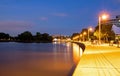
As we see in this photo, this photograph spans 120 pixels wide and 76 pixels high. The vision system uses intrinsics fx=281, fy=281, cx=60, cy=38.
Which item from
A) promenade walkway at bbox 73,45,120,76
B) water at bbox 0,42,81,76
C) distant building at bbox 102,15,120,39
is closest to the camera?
promenade walkway at bbox 73,45,120,76

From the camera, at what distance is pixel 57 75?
2473 centimetres

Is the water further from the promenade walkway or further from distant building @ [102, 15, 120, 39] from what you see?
distant building @ [102, 15, 120, 39]

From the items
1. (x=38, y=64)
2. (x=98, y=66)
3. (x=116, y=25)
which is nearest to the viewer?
(x=98, y=66)

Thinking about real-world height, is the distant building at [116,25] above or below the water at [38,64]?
above

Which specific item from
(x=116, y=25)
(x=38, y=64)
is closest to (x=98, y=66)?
(x=38, y=64)

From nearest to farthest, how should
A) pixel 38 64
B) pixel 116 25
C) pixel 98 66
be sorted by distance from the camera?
pixel 98 66 < pixel 38 64 < pixel 116 25

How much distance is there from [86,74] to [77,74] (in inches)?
16.6

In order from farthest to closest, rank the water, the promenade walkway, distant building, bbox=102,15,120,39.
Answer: distant building, bbox=102,15,120,39 < the water < the promenade walkway

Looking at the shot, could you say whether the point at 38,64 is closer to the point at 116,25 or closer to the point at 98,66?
the point at 98,66

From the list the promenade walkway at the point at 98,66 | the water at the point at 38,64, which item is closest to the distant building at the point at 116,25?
the water at the point at 38,64

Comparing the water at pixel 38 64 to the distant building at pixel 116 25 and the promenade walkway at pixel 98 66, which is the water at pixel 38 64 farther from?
the distant building at pixel 116 25

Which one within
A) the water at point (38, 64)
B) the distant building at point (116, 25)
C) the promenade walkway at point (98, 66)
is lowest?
the water at point (38, 64)

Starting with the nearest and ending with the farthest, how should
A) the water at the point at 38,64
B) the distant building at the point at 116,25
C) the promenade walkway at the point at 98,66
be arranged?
the promenade walkway at the point at 98,66, the water at the point at 38,64, the distant building at the point at 116,25

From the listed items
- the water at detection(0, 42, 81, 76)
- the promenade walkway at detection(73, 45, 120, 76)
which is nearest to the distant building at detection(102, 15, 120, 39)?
the water at detection(0, 42, 81, 76)
